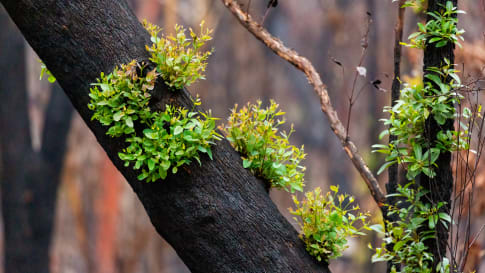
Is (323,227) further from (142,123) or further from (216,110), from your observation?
(216,110)

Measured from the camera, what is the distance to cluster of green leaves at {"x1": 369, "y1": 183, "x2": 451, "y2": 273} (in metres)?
2.15

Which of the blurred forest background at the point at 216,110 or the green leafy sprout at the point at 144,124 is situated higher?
the blurred forest background at the point at 216,110

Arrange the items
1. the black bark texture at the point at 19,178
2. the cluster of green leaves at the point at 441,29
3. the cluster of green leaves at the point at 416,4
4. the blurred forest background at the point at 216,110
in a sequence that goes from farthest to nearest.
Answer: the blurred forest background at the point at 216,110 → the black bark texture at the point at 19,178 → the cluster of green leaves at the point at 416,4 → the cluster of green leaves at the point at 441,29

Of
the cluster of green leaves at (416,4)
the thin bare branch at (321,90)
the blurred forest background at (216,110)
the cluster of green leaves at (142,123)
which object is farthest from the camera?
the blurred forest background at (216,110)

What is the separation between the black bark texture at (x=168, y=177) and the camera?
197 centimetres

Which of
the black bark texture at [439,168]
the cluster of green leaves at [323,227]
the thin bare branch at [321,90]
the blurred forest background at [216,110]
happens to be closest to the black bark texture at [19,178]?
the blurred forest background at [216,110]

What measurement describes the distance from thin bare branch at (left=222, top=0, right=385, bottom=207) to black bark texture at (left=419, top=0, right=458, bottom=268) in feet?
1.04

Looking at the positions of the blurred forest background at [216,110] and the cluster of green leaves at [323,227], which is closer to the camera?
the cluster of green leaves at [323,227]

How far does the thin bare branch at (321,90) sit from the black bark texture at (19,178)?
168 inches

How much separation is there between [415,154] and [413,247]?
0.37 meters

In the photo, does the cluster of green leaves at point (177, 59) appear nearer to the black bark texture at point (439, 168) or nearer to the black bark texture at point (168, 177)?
the black bark texture at point (168, 177)

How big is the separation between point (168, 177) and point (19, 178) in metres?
4.79

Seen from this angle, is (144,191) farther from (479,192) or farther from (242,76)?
(242,76)

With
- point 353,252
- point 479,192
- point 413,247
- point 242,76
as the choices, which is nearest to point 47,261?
point 479,192
